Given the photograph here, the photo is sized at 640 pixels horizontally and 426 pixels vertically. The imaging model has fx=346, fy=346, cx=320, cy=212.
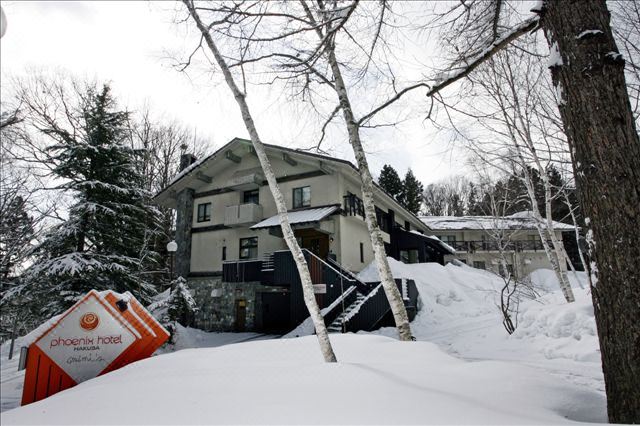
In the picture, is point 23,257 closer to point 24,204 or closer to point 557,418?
point 24,204

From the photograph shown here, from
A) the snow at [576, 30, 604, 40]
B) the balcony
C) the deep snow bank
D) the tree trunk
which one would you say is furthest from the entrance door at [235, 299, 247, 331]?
the snow at [576, 30, 604, 40]

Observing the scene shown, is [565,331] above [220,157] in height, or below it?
below

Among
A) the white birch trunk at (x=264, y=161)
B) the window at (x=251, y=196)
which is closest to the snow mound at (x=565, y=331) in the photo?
the white birch trunk at (x=264, y=161)

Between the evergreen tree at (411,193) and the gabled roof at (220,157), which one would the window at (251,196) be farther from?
the evergreen tree at (411,193)

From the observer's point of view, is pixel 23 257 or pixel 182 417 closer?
pixel 182 417

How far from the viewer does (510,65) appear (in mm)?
10906

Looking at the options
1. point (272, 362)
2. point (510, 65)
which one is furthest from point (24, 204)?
point (510, 65)

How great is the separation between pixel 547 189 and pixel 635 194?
9.25 metres

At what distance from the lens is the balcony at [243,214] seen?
1889 cm

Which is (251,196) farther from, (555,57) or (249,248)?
(555,57)

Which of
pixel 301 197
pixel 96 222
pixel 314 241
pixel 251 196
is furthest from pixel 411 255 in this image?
pixel 96 222

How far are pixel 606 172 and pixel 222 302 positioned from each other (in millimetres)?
19120

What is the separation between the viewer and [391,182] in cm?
4009

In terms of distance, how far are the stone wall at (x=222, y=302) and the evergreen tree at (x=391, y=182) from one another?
24.4m
